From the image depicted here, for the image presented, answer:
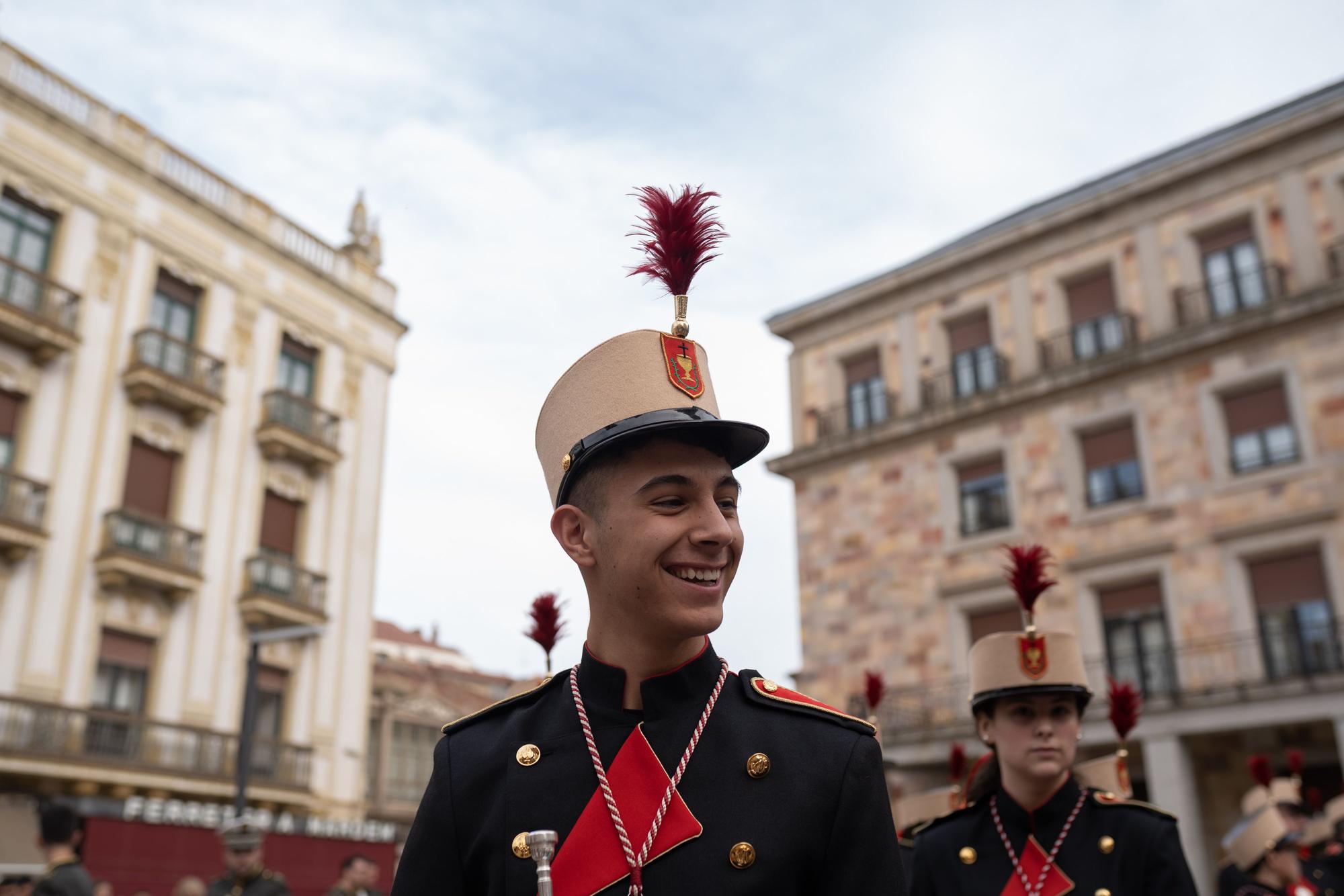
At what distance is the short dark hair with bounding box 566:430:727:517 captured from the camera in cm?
235

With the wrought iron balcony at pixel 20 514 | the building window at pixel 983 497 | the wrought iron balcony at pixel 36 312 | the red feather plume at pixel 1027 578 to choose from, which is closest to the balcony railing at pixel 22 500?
the wrought iron balcony at pixel 20 514

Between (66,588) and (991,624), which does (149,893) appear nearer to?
(66,588)

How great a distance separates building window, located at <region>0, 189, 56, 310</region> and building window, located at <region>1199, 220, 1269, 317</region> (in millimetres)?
21076

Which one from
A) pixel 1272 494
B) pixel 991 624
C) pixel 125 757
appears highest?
pixel 1272 494

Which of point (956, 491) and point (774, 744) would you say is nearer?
point (774, 744)

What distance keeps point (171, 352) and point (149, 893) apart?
9.52 meters

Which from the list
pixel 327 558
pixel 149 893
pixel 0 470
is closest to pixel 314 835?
pixel 149 893

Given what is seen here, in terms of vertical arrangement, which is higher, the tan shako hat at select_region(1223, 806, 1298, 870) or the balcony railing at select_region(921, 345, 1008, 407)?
the balcony railing at select_region(921, 345, 1008, 407)

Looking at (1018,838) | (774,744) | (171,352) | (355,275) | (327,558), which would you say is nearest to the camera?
(774,744)

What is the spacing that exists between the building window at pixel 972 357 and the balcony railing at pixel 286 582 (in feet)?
46.0

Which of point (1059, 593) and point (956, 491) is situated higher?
point (956, 491)

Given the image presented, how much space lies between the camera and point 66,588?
1931cm

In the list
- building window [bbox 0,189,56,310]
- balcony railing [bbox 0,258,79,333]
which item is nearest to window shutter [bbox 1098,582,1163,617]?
balcony railing [bbox 0,258,79,333]

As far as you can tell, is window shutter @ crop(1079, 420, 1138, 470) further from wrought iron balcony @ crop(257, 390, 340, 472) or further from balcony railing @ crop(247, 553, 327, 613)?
balcony railing @ crop(247, 553, 327, 613)
